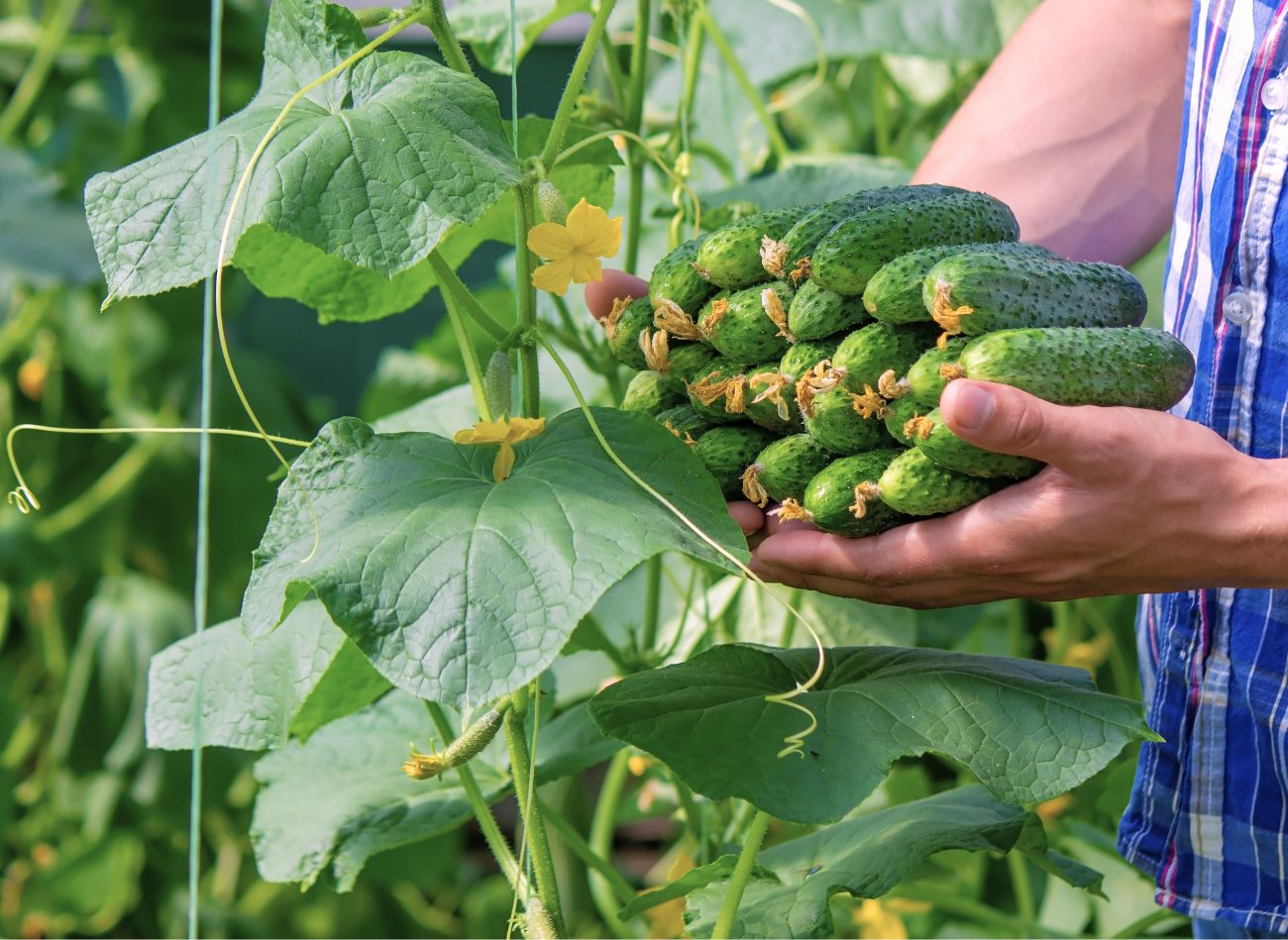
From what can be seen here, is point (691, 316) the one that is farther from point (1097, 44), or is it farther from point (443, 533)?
point (1097, 44)

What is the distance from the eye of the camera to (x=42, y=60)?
6.58 feet

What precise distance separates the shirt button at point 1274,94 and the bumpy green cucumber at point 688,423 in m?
0.42

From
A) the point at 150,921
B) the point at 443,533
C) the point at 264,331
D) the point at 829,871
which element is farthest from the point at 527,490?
the point at 264,331

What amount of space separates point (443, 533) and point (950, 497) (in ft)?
0.96

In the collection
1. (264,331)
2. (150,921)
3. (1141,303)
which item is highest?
(1141,303)

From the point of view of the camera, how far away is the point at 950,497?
827 mm

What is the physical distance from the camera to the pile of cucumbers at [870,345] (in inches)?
31.3

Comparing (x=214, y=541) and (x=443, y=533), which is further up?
(x=443, y=533)

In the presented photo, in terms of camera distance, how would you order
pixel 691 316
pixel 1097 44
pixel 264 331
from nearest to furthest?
pixel 691 316 → pixel 1097 44 → pixel 264 331

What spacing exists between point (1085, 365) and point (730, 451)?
0.24 m

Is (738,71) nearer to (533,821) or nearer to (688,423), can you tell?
(688,423)

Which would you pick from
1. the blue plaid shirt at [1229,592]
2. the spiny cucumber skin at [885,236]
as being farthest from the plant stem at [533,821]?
the blue plaid shirt at [1229,592]

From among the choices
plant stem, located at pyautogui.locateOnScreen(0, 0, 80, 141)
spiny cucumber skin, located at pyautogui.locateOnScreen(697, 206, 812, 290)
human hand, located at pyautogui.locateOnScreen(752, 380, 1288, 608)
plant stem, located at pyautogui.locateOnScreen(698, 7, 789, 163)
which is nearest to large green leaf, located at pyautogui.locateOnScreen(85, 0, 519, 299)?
spiny cucumber skin, located at pyautogui.locateOnScreen(697, 206, 812, 290)

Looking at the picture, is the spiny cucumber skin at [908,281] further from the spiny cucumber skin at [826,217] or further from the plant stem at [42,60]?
the plant stem at [42,60]
